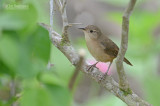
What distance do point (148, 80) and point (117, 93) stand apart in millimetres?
1686

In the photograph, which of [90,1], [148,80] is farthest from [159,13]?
[90,1]

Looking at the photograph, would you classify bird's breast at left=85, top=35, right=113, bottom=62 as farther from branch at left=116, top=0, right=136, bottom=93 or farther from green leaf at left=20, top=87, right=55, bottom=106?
green leaf at left=20, top=87, right=55, bottom=106

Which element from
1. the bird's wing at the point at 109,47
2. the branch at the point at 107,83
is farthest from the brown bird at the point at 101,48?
the branch at the point at 107,83

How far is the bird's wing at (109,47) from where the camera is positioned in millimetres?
3789

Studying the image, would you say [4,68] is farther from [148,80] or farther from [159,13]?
[159,13]

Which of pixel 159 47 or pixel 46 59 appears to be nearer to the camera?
pixel 46 59

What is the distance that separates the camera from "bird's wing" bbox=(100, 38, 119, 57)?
3789 mm

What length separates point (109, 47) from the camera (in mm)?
3865

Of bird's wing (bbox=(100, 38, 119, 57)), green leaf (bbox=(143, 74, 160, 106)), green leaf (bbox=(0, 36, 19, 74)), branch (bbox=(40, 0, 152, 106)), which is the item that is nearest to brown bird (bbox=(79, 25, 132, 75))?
bird's wing (bbox=(100, 38, 119, 57))

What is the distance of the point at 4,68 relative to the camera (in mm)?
1267

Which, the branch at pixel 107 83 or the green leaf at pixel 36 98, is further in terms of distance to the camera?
the branch at pixel 107 83

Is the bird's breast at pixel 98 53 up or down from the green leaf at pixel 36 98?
down

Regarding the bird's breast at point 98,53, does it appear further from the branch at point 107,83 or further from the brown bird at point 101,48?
the branch at point 107,83

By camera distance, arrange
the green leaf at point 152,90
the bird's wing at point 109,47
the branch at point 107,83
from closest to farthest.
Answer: the branch at point 107,83 < the bird's wing at point 109,47 < the green leaf at point 152,90
